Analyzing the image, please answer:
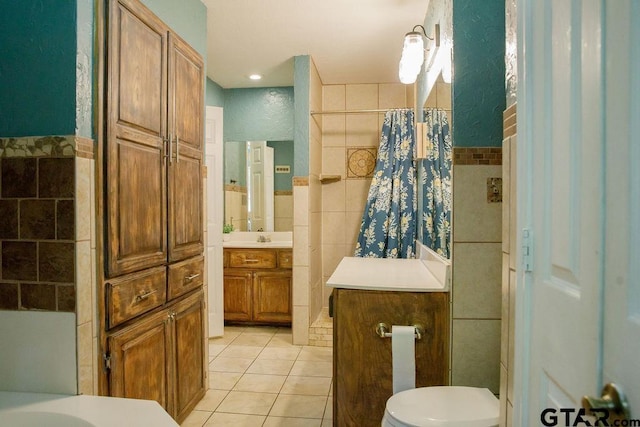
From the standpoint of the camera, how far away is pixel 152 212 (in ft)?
5.83

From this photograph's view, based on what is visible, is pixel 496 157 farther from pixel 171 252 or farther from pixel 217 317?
pixel 217 317

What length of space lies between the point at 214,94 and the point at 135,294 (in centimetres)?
275

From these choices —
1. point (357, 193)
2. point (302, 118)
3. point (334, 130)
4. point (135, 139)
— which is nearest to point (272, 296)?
point (357, 193)

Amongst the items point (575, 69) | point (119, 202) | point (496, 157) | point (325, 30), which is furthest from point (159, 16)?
point (575, 69)

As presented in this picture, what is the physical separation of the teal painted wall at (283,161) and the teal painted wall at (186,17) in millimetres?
1609

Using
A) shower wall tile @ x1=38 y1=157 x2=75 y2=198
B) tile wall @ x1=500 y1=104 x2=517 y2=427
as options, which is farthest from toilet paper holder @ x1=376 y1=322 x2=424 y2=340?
shower wall tile @ x1=38 y1=157 x2=75 y2=198

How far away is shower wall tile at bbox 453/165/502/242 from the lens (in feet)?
5.63

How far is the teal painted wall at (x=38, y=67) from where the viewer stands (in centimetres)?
136

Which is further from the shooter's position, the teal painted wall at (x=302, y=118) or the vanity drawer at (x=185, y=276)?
the teal painted wall at (x=302, y=118)

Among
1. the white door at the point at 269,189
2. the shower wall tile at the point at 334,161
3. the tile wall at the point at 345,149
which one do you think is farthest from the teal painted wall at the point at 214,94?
the shower wall tile at the point at 334,161

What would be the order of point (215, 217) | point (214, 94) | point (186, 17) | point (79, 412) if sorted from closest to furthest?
1. point (79, 412)
2. point (186, 17)
3. point (215, 217)
4. point (214, 94)

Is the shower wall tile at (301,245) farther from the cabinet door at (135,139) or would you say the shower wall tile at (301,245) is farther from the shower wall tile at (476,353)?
the shower wall tile at (476,353)

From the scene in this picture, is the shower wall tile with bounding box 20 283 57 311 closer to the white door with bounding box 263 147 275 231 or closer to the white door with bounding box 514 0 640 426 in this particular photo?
the white door with bounding box 514 0 640 426

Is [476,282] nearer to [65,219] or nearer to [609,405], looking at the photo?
[609,405]
